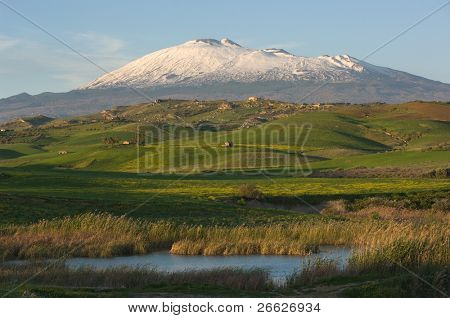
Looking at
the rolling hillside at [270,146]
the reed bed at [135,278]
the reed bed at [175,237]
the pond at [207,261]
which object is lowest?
the rolling hillside at [270,146]

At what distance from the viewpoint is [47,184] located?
219 ft

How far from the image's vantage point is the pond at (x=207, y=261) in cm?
3244

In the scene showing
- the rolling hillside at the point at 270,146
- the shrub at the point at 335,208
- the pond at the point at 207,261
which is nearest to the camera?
the pond at the point at 207,261

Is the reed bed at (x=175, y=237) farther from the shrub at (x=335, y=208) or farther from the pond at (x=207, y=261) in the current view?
the shrub at (x=335, y=208)

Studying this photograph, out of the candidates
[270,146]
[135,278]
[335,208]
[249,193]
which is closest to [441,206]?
[335,208]

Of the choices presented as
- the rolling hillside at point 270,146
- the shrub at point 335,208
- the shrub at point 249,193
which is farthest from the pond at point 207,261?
the rolling hillside at point 270,146

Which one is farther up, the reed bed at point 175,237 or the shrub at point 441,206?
the reed bed at point 175,237

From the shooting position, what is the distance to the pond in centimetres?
3244

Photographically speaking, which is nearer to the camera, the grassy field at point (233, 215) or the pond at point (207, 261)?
the grassy field at point (233, 215)

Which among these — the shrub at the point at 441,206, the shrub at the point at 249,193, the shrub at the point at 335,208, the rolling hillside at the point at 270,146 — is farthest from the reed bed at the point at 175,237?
the rolling hillside at the point at 270,146

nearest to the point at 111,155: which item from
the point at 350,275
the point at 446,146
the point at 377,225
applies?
the point at 446,146

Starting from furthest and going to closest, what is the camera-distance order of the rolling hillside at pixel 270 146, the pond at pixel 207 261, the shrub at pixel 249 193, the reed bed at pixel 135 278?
the rolling hillside at pixel 270 146 < the shrub at pixel 249 193 < the pond at pixel 207 261 < the reed bed at pixel 135 278
